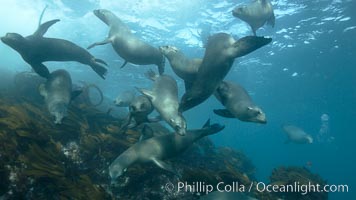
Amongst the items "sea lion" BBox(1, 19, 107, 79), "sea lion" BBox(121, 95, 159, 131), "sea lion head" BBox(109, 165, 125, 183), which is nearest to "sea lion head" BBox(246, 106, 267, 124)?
"sea lion" BBox(121, 95, 159, 131)

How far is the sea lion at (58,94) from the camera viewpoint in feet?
23.0

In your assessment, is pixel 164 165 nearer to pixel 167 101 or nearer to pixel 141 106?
pixel 167 101

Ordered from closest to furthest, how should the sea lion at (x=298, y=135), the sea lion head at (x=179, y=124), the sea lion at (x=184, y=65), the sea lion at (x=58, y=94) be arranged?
the sea lion head at (x=179, y=124) → the sea lion at (x=184, y=65) → the sea lion at (x=58, y=94) → the sea lion at (x=298, y=135)

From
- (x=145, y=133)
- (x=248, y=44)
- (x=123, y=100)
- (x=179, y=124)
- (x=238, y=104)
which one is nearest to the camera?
(x=248, y=44)

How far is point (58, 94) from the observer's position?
7520mm

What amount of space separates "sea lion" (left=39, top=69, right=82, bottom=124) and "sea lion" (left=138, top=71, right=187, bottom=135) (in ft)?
6.82

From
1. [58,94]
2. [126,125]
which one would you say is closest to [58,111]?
[58,94]

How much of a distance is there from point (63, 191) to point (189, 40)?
1992 centimetres

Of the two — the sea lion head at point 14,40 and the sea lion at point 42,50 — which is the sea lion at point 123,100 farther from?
the sea lion head at point 14,40

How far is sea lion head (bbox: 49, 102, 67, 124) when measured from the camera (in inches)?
270

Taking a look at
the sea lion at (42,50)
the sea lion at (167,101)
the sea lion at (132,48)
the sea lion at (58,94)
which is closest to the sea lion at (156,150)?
the sea lion at (167,101)

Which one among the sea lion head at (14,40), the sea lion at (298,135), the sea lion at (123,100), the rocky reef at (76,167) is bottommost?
the sea lion at (298,135)

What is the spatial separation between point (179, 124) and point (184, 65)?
169 centimetres

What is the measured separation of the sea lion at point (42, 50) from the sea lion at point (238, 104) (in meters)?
4.45
